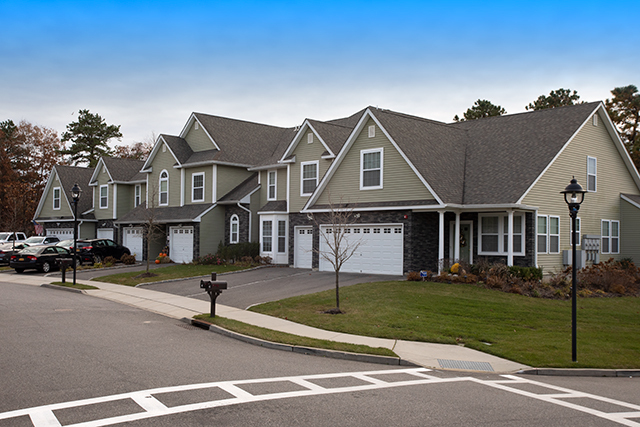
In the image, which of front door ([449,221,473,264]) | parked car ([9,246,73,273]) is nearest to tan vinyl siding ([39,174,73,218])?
parked car ([9,246,73,273])

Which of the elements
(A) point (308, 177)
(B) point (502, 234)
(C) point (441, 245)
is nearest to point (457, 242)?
(C) point (441, 245)

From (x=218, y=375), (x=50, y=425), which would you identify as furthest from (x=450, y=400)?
(x=50, y=425)

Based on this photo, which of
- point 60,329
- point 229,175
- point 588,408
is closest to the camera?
point 588,408

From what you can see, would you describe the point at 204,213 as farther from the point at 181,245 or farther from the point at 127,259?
the point at 127,259

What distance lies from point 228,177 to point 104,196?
1547 centimetres

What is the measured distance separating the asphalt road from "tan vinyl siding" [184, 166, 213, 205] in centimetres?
2257

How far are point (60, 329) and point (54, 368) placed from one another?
446 centimetres

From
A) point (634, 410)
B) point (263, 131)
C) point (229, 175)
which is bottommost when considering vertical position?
point (634, 410)

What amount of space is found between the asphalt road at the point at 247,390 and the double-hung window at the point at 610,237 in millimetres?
19927

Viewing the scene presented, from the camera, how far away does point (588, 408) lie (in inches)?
311

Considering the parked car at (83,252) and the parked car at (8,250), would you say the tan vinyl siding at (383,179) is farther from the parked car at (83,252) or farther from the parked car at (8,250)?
the parked car at (8,250)

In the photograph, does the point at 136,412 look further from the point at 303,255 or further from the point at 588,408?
the point at 303,255

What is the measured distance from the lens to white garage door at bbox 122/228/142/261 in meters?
39.3

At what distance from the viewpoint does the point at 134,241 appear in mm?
39938
